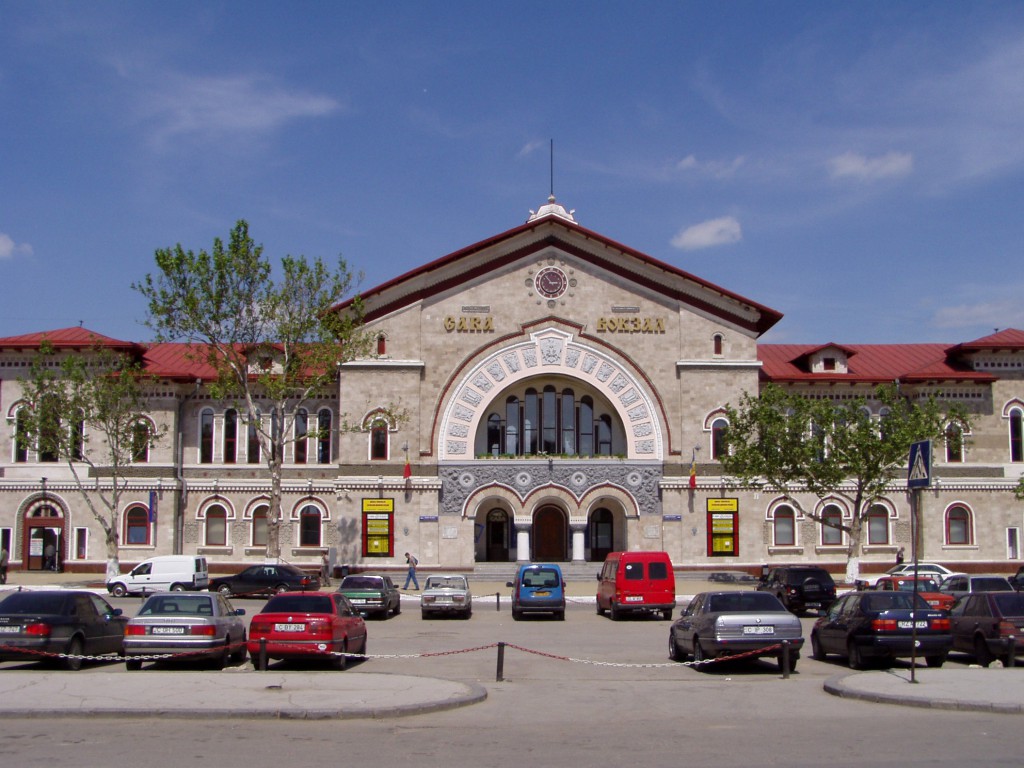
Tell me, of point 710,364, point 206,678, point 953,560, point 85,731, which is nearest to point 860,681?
point 206,678

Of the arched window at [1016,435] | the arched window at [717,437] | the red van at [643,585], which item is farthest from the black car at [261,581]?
the arched window at [1016,435]

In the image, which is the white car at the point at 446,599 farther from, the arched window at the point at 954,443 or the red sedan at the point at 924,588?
the arched window at the point at 954,443

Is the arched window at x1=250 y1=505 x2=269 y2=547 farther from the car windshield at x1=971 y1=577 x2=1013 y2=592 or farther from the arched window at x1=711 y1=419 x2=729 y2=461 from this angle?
the car windshield at x1=971 y1=577 x2=1013 y2=592

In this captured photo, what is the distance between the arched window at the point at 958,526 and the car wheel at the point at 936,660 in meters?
32.6

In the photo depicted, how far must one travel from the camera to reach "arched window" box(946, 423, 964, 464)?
148 feet

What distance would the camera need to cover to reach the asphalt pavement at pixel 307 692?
1484cm

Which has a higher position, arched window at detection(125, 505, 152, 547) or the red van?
arched window at detection(125, 505, 152, 547)

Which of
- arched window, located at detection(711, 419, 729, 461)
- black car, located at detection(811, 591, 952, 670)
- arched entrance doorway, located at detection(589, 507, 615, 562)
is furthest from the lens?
arched entrance doorway, located at detection(589, 507, 615, 562)

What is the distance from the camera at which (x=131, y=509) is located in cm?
5100

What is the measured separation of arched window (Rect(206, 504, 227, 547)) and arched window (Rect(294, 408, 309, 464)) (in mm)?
4132

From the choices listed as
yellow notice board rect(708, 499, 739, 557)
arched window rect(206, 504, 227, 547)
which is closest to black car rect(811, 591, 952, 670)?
yellow notice board rect(708, 499, 739, 557)

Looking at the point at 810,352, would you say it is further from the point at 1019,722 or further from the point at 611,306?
the point at 1019,722

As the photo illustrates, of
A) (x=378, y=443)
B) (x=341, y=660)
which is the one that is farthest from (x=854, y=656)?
(x=378, y=443)

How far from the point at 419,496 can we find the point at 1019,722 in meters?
36.3
